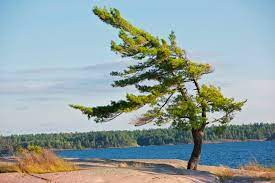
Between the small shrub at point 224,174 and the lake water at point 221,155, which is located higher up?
the lake water at point 221,155

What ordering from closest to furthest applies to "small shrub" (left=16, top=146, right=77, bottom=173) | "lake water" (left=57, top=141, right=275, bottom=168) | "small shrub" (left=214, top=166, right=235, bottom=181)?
"small shrub" (left=16, top=146, right=77, bottom=173) < "small shrub" (left=214, top=166, right=235, bottom=181) < "lake water" (left=57, top=141, right=275, bottom=168)

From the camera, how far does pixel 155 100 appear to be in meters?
26.9

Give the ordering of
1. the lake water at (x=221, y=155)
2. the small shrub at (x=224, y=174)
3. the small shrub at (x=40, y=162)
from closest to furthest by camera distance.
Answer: the small shrub at (x=40, y=162) < the small shrub at (x=224, y=174) < the lake water at (x=221, y=155)

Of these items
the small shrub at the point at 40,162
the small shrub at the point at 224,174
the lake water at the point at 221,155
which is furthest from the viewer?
the lake water at the point at 221,155

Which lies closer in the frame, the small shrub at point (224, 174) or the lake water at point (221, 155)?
the small shrub at point (224, 174)

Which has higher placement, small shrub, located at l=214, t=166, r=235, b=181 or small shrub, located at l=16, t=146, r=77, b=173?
small shrub, located at l=16, t=146, r=77, b=173

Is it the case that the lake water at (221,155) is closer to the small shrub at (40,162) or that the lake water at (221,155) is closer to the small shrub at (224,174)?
the small shrub at (40,162)

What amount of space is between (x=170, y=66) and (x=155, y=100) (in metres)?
1.74

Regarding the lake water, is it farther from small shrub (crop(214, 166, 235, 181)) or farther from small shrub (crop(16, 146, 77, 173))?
small shrub (crop(214, 166, 235, 181))

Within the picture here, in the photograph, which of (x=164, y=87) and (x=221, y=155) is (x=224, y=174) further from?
(x=221, y=155)

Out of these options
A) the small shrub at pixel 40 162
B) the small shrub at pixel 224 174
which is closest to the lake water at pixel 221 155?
the small shrub at pixel 40 162

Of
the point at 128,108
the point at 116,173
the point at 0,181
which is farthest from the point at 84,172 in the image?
the point at 128,108

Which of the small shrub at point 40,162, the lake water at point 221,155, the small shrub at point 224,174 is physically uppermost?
the lake water at point 221,155

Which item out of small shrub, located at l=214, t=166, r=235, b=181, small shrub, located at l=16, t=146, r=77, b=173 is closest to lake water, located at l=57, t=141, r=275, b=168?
small shrub, located at l=16, t=146, r=77, b=173
